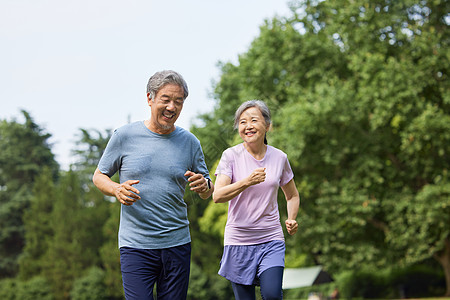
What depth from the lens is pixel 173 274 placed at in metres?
3.79

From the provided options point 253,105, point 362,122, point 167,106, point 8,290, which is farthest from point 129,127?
point 8,290

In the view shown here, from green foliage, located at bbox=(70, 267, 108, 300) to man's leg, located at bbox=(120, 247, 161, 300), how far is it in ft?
126

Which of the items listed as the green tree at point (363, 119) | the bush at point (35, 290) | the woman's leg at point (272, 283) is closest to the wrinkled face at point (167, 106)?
the woman's leg at point (272, 283)

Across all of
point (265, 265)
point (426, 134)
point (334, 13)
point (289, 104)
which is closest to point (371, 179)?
point (426, 134)

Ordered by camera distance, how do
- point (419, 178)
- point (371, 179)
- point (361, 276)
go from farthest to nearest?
point (361, 276)
point (419, 178)
point (371, 179)

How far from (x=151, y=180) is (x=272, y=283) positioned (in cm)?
122

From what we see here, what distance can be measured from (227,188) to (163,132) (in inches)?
24.7

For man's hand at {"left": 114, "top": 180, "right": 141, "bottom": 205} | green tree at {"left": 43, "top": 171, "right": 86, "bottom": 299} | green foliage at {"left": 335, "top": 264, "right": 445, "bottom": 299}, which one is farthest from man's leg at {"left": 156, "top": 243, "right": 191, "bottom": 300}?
green tree at {"left": 43, "top": 171, "right": 86, "bottom": 299}

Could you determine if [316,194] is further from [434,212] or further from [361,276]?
[361,276]

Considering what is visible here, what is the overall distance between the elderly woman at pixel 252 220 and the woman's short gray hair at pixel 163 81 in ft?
2.60

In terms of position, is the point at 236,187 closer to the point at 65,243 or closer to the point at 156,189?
the point at 156,189

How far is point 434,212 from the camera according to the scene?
20438 mm

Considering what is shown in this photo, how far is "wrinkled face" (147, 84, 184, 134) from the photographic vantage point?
3.80 metres

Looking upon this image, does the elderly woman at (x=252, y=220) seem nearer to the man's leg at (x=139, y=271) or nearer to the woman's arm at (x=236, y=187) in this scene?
the woman's arm at (x=236, y=187)
